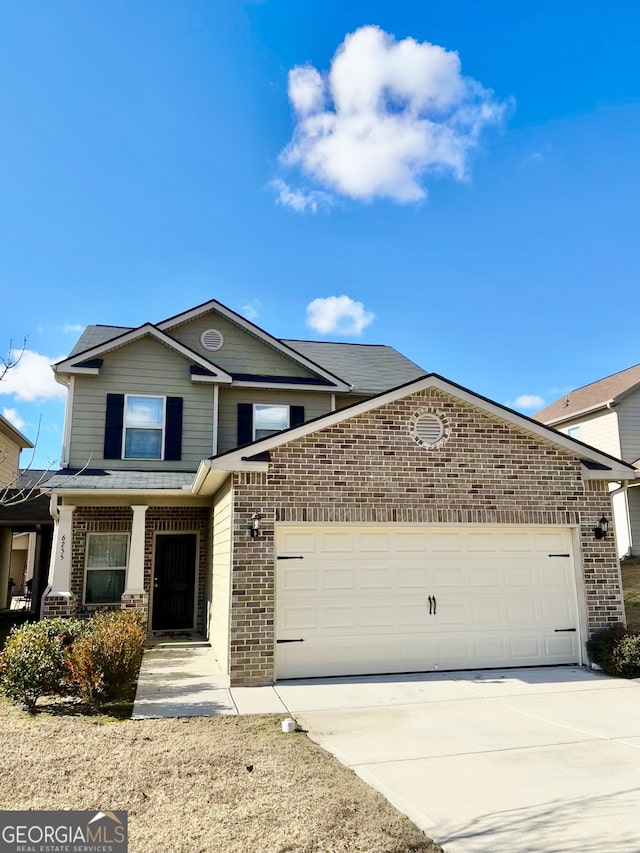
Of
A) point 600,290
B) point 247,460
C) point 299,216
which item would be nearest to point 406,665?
point 247,460

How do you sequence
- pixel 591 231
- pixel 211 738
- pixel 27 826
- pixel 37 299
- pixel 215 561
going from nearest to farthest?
pixel 27 826 → pixel 211 738 → pixel 37 299 → pixel 215 561 → pixel 591 231

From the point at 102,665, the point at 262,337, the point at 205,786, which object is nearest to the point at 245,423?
the point at 262,337

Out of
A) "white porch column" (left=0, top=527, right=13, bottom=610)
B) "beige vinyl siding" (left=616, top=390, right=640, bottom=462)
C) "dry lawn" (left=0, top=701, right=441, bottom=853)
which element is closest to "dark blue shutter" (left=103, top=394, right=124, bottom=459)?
"dry lawn" (left=0, top=701, right=441, bottom=853)

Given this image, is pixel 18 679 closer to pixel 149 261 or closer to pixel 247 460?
pixel 247 460

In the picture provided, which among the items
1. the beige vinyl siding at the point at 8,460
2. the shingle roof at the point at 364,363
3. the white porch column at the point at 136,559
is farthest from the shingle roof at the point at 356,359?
the beige vinyl siding at the point at 8,460

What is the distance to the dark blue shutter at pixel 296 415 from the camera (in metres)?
14.9

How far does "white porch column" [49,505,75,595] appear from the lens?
11936mm

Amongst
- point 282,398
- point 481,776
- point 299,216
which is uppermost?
point 299,216

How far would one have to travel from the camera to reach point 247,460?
29.1 feet

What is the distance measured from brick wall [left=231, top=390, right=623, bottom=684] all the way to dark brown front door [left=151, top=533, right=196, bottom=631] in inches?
225

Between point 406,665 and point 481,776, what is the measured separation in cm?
439

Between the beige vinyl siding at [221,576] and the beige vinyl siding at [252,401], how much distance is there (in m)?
2.55

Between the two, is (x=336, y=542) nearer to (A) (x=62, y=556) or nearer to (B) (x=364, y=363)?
(A) (x=62, y=556)

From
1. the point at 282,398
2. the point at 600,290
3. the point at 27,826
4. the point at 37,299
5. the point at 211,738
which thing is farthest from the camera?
the point at 600,290
